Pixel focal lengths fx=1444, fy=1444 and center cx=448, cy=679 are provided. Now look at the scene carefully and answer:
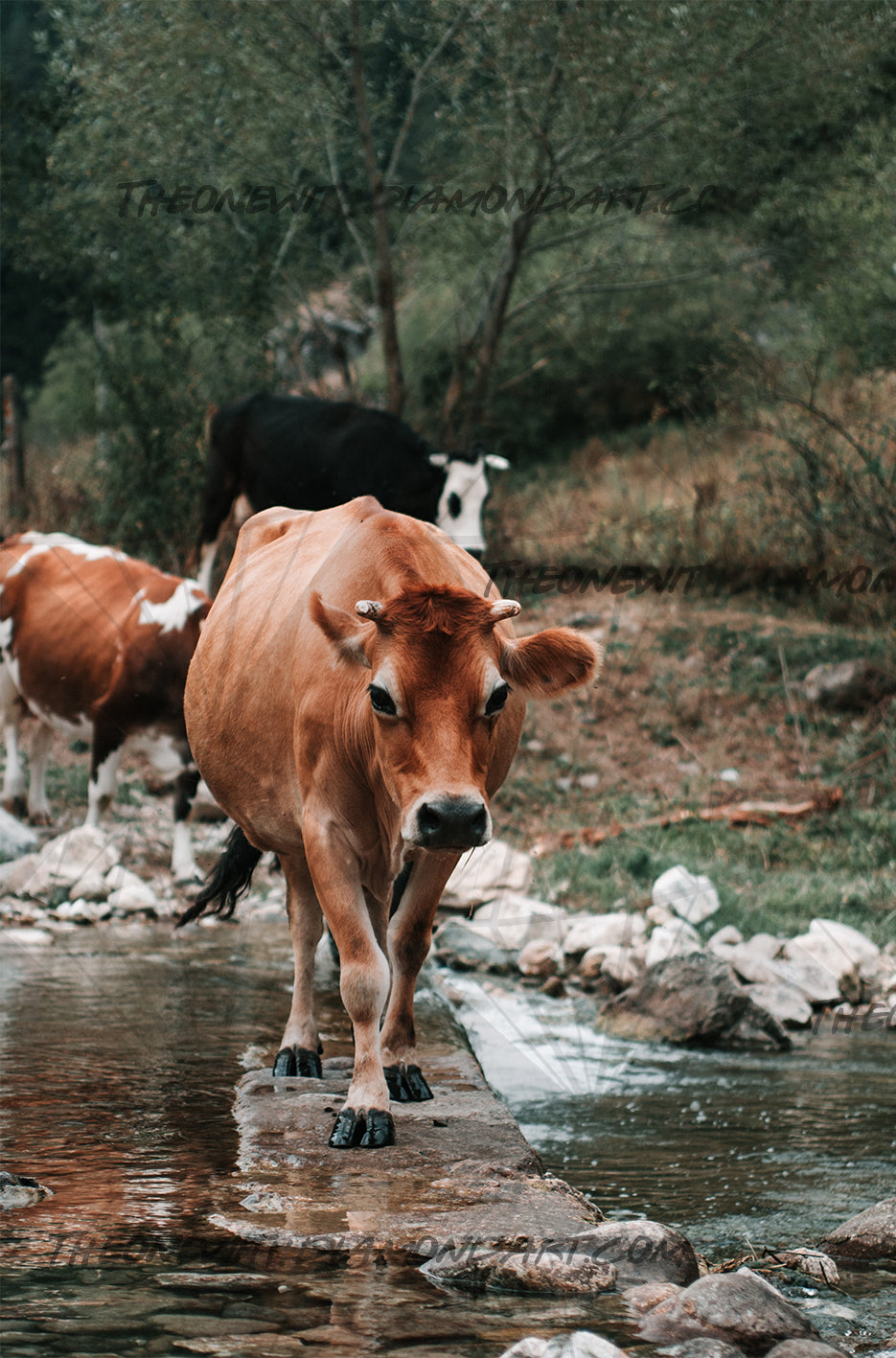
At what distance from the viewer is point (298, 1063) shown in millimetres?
4727

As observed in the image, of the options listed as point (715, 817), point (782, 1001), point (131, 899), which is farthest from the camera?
point (715, 817)

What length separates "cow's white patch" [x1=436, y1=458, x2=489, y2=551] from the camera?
1198 cm

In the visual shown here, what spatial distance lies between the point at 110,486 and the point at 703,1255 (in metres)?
13.0

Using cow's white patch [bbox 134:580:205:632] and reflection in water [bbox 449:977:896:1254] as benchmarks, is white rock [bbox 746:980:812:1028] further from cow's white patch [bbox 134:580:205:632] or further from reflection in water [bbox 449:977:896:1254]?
cow's white patch [bbox 134:580:205:632]

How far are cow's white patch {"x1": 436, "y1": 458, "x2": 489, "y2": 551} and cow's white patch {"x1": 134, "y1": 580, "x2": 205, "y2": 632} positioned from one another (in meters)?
3.00

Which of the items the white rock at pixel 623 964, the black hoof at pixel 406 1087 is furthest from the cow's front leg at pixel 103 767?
the black hoof at pixel 406 1087

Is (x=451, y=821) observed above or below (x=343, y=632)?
below

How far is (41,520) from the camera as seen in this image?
53.2 feet

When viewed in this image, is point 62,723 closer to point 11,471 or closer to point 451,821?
point 451,821

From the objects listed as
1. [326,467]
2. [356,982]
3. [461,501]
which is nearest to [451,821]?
[356,982]

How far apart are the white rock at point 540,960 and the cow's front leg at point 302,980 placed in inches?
123

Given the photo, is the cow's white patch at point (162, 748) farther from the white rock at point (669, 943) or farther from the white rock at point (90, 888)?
the white rock at point (669, 943)

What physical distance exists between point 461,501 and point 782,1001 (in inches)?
227

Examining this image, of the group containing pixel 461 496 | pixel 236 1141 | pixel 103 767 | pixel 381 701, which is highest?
pixel 381 701
